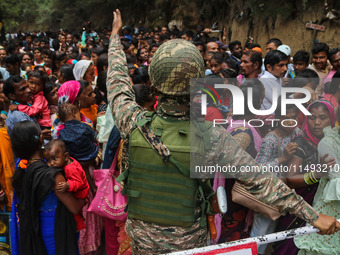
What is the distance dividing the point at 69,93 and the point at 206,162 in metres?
1.93

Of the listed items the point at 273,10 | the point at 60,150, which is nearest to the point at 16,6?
the point at 273,10

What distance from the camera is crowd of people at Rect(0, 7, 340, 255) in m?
1.60

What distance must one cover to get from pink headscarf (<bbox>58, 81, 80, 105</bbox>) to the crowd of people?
0.01m

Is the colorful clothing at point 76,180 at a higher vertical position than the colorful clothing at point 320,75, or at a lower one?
lower

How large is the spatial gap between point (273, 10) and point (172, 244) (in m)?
10.8

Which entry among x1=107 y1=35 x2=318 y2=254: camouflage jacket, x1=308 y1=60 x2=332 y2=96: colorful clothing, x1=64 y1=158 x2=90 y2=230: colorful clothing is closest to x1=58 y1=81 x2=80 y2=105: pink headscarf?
x1=64 y1=158 x2=90 y2=230: colorful clothing

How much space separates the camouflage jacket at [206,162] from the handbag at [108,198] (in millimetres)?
585

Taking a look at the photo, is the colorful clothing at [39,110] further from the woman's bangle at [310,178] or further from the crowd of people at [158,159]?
the woman's bangle at [310,178]

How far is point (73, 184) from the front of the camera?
2283 millimetres

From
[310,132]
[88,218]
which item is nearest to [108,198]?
[88,218]

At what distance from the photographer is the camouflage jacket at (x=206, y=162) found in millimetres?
1569

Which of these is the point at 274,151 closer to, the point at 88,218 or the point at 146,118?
the point at 146,118

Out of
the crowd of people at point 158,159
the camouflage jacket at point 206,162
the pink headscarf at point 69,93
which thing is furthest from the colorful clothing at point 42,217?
the pink headscarf at point 69,93

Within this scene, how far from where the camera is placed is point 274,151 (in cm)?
246
